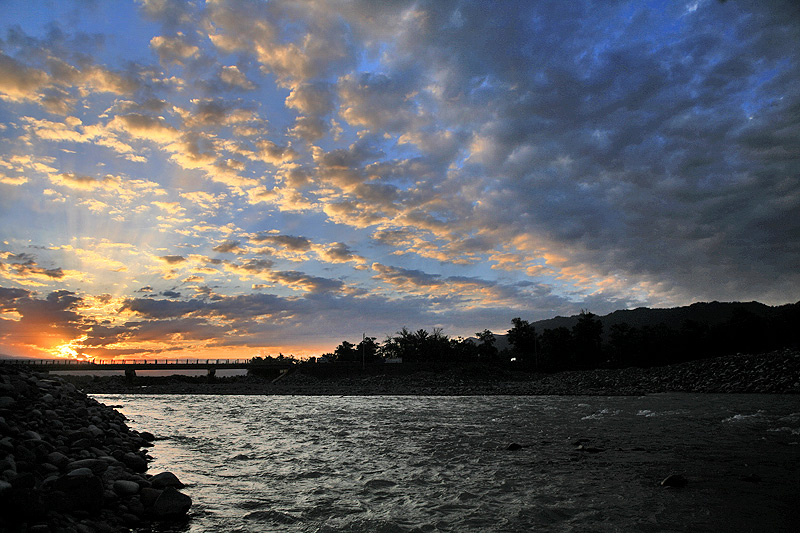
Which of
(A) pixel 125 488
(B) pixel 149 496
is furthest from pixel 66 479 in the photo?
(B) pixel 149 496

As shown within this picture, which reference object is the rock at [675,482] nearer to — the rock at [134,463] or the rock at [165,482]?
the rock at [165,482]

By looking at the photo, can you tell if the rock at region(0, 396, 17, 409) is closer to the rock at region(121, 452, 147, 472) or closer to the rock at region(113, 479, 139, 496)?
the rock at region(121, 452, 147, 472)

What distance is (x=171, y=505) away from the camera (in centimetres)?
683

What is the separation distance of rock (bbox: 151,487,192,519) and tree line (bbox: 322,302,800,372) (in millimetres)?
77976

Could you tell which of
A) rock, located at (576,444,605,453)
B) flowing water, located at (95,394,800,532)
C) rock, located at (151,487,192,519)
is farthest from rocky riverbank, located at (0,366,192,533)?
rock, located at (576,444,605,453)

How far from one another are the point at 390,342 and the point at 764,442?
106 m

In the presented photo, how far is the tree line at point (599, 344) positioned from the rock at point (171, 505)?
3070 inches

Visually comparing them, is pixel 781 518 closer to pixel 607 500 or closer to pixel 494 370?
pixel 607 500

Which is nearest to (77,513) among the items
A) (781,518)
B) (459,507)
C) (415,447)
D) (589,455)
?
(459,507)

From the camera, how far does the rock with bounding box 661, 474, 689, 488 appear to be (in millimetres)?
8188

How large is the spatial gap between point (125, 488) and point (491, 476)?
6883 millimetres

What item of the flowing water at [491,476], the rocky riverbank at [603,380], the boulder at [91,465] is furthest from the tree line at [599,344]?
the boulder at [91,465]

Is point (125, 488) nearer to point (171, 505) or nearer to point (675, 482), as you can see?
point (171, 505)

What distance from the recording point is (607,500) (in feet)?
24.0
